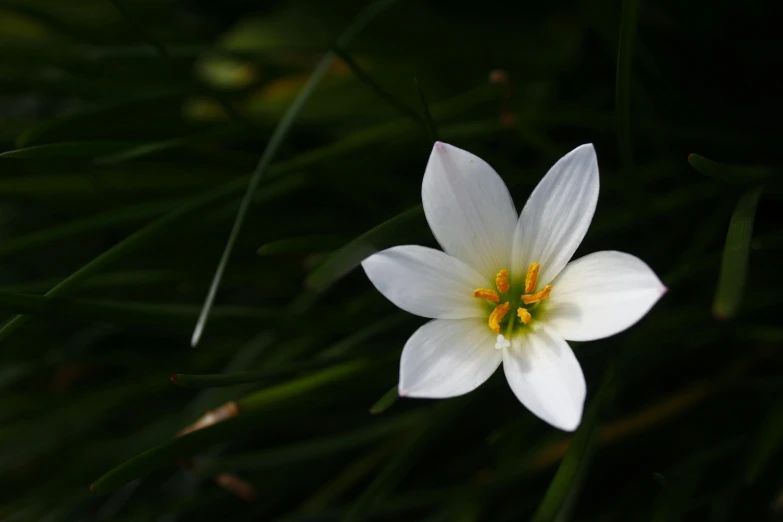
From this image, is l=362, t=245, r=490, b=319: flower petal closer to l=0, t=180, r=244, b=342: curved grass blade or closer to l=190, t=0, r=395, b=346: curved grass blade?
l=190, t=0, r=395, b=346: curved grass blade

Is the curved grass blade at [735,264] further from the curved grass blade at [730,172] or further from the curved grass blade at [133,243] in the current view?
the curved grass blade at [133,243]

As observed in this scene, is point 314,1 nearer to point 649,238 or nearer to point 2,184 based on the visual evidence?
point 2,184

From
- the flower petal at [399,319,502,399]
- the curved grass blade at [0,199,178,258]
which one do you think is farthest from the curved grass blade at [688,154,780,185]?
the curved grass blade at [0,199,178,258]

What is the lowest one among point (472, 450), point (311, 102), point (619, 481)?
point (619, 481)

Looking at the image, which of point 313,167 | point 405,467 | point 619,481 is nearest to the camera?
point 405,467

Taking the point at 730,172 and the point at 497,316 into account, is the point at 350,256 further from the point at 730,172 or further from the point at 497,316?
the point at 730,172

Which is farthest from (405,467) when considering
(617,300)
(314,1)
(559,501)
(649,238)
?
(314,1)

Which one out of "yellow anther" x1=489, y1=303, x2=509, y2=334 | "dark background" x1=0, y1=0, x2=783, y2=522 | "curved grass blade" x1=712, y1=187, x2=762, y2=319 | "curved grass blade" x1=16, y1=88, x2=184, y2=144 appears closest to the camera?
"curved grass blade" x1=712, y1=187, x2=762, y2=319
